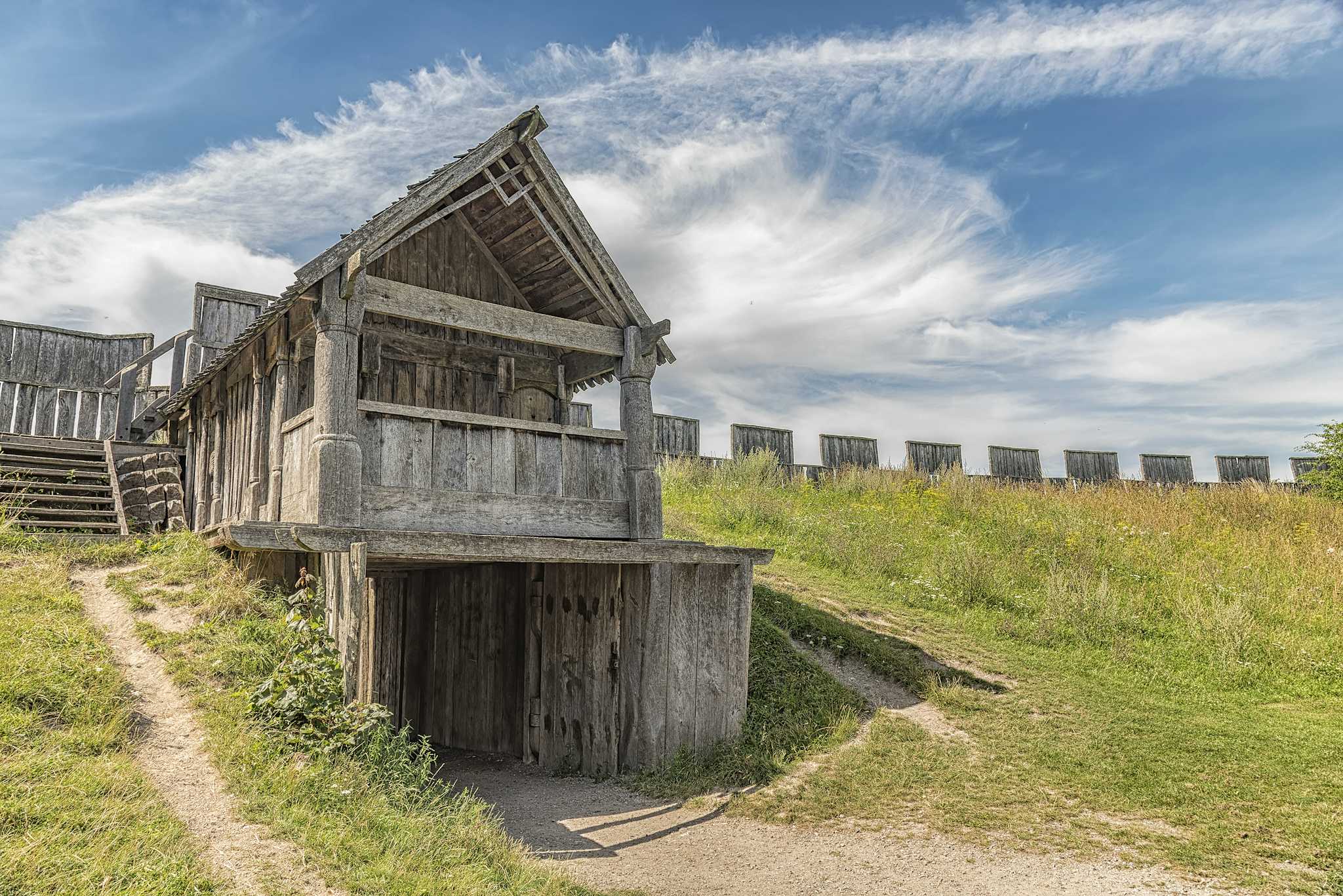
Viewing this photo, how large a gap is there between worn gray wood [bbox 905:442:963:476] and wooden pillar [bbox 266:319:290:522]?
60.5ft

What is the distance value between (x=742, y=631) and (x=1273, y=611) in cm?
868

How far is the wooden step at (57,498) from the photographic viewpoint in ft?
39.9

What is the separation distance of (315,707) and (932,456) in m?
21.4

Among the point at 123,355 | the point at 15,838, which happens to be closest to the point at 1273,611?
the point at 15,838

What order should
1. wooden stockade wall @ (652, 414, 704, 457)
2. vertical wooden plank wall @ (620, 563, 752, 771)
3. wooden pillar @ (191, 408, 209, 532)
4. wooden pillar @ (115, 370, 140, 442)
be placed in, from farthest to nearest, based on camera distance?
wooden stockade wall @ (652, 414, 704, 457), wooden pillar @ (115, 370, 140, 442), wooden pillar @ (191, 408, 209, 532), vertical wooden plank wall @ (620, 563, 752, 771)

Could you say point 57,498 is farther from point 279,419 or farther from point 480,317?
point 480,317

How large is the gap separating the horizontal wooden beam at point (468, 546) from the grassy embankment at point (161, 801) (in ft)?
4.07

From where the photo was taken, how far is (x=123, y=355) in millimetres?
20547

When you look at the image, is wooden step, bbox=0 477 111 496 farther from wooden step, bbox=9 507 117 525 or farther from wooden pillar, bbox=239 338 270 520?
wooden pillar, bbox=239 338 270 520

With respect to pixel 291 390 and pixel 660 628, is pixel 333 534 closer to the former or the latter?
pixel 291 390

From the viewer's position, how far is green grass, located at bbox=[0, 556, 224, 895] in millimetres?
4707

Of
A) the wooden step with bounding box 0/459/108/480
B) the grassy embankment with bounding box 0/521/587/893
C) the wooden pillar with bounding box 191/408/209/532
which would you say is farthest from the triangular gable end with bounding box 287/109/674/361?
the wooden step with bounding box 0/459/108/480

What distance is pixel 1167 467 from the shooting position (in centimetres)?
2767

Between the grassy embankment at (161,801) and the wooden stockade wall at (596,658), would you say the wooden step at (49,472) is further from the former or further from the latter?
the wooden stockade wall at (596,658)
